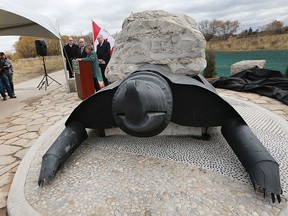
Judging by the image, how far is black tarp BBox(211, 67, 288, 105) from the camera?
5.07 metres

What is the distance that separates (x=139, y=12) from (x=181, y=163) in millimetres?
2132

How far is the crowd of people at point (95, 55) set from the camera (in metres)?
5.41

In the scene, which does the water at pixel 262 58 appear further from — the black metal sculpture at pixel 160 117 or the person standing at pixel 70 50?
the black metal sculpture at pixel 160 117

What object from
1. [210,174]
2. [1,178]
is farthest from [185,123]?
[1,178]

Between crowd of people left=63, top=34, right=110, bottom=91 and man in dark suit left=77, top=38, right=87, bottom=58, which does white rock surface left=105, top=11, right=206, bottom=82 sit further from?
man in dark suit left=77, top=38, right=87, bottom=58

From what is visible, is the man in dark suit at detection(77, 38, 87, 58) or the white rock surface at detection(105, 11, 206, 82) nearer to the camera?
the white rock surface at detection(105, 11, 206, 82)

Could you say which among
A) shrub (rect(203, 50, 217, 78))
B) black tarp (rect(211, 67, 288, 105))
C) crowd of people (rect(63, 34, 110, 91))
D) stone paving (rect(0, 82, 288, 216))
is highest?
crowd of people (rect(63, 34, 110, 91))

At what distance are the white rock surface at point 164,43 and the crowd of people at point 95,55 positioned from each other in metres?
2.57

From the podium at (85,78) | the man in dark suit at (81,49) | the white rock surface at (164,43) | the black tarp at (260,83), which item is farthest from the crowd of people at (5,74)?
the black tarp at (260,83)

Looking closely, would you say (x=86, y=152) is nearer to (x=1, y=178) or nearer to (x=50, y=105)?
(x=1, y=178)

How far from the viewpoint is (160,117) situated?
5.97 feet

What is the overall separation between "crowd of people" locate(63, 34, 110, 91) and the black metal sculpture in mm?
3143

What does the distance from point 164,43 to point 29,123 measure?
3.04 m

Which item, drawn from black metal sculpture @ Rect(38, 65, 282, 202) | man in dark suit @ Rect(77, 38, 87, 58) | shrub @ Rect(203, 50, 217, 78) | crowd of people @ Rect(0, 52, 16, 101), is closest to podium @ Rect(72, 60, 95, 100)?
man in dark suit @ Rect(77, 38, 87, 58)
